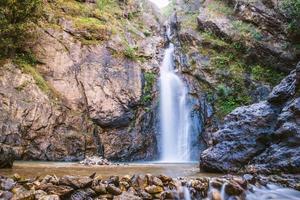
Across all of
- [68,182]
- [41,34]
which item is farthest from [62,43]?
[68,182]

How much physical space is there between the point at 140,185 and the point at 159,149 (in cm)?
839

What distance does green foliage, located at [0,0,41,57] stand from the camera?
44.8 feet

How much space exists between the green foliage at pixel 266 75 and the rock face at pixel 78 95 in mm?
5168

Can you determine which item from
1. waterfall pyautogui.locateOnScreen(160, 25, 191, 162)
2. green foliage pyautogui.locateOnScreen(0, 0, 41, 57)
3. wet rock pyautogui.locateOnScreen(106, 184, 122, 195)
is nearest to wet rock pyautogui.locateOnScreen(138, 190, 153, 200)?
wet rock pyautogui.locateOnScreen(106, 184, 122, 195)

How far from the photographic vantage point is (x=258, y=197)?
701 cm

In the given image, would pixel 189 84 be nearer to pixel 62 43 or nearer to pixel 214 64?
pixel 214 64

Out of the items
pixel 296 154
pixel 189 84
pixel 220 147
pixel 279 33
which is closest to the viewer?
pixel 296 154

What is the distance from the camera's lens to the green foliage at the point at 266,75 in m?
17.6

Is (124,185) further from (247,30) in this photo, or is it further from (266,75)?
(247,30)

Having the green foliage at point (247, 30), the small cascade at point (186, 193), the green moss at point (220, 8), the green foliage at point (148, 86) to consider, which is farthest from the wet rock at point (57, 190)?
the green moss at point (220, 8)

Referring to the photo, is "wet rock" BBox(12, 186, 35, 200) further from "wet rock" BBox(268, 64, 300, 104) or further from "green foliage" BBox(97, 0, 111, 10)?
"green foliage" BBox(97, 0, 111, 10)

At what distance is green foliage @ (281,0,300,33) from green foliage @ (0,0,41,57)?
40.3 feet

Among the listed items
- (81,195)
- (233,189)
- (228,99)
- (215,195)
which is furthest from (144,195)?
(228,99)

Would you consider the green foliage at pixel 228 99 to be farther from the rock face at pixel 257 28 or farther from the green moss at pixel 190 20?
the green moss at pixel 190 20
